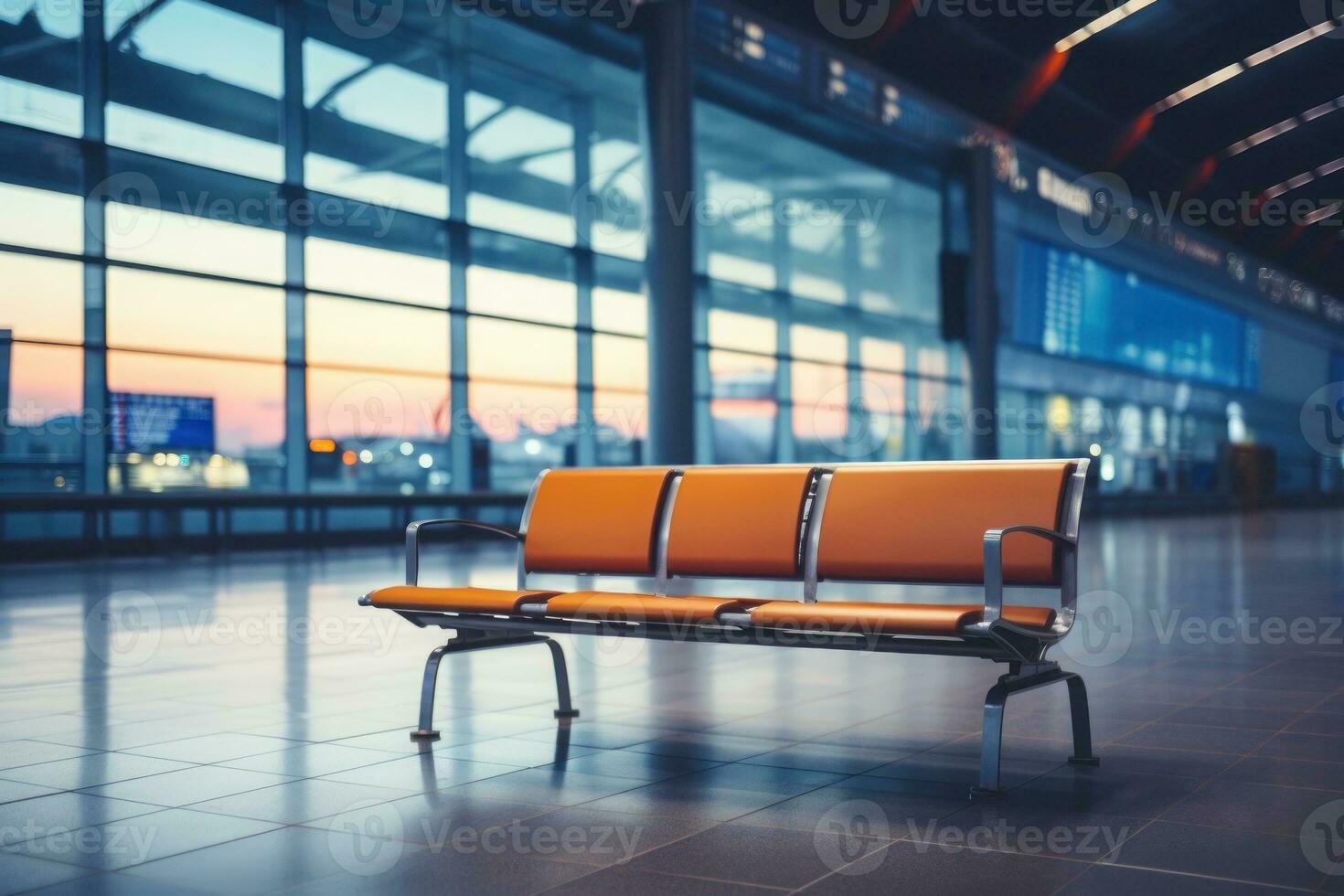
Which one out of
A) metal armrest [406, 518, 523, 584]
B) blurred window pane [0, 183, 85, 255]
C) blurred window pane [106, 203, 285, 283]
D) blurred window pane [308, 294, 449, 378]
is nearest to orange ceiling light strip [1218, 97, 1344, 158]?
blurred window pane [308, 294, 449, 378]

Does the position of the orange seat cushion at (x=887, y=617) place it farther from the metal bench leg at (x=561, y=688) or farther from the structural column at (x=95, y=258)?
the structural column at (x=95, y=258)

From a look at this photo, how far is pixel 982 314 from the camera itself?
870 inches

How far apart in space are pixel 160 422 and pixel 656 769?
11.7 m

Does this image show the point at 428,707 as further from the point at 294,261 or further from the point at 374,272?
the point at 374,272

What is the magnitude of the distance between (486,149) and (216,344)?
5217 millimetres

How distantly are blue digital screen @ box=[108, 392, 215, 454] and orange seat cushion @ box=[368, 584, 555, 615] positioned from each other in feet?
34.3

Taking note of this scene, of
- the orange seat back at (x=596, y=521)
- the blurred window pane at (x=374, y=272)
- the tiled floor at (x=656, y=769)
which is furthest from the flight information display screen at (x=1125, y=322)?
the orange seat back at (x=596, y=521)

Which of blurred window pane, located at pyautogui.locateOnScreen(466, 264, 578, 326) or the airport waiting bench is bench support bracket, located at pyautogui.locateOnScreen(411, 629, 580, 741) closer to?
the airport waiting bench

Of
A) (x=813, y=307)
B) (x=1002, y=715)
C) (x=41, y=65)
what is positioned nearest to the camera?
(x=1002, y=715)

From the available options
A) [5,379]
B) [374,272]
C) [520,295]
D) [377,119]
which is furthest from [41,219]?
[520,295]

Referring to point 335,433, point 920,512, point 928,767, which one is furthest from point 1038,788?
point 335,433

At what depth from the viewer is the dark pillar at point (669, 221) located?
46.0 feet

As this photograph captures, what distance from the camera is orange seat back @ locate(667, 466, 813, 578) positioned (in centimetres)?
376

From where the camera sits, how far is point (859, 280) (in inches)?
917
